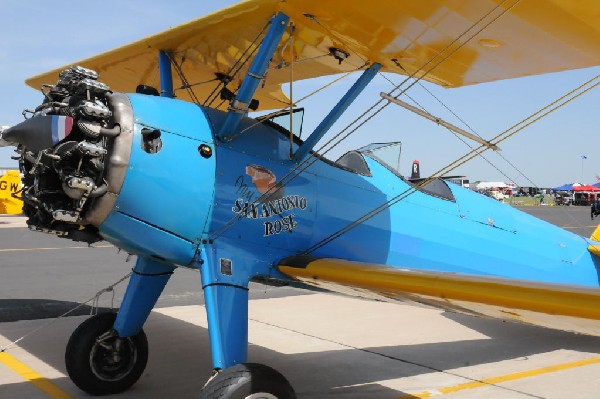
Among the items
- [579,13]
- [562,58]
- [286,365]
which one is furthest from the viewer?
[286,365]

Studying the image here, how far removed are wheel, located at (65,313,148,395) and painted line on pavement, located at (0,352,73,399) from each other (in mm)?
169

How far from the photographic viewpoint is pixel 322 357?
630 centimetres

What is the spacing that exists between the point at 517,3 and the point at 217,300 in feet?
8.74

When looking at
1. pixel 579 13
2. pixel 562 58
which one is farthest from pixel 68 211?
pixel 562 58

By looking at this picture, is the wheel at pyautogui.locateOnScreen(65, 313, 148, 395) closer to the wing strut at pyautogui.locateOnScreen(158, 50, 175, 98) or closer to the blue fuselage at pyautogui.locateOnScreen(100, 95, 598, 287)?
the blue fuselage at pyautogui.locateOnScreen(100, 95, 598, 287)

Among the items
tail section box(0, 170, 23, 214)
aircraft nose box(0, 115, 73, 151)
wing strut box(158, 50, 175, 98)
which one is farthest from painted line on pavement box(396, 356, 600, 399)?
tail section box(0, 170, 23, 214)

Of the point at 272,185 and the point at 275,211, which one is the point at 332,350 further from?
the point at 272,185

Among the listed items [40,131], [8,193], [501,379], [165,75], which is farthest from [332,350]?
[8,193]

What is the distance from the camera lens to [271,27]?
14.0ft

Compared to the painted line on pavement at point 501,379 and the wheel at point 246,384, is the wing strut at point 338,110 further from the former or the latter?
the painted line on pavement at point 501,379

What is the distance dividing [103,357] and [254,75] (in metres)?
2.66

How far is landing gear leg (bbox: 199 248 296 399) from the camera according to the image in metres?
3.73

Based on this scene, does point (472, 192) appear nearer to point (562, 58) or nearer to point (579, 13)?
point (562, 58)

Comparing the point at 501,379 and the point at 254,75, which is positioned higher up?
the point at 254,75
